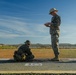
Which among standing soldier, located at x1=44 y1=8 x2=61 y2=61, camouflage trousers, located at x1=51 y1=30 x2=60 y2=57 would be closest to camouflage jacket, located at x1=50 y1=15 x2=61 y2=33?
standing soldier, located at x1=44 y1=8 x2=61 y2=61

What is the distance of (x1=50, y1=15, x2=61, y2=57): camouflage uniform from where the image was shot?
45.9 feet

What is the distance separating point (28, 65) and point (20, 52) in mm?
2008

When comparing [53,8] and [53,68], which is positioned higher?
[53,8]

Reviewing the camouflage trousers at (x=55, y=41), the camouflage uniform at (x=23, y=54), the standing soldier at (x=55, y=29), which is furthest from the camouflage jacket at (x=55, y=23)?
the camouflage uniform at (x=23, y=54)

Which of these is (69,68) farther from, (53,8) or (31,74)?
(53,8)

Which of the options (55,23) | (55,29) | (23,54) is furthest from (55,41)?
(23,54)

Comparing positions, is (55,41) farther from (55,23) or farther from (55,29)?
(55,23)

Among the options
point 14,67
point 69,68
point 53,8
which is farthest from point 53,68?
point 53,8

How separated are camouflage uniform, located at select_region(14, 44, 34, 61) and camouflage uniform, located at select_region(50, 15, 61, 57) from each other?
1.07 meters

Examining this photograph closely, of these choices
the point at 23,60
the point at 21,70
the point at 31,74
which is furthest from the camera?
the point at 23,60

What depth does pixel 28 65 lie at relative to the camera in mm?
11906

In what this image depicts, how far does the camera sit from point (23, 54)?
13758 mm

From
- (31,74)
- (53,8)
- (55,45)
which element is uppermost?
(53,8)

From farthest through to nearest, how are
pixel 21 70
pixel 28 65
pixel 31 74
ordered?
pixel 28 65 < pixel 21 70 < pixel 31 74
